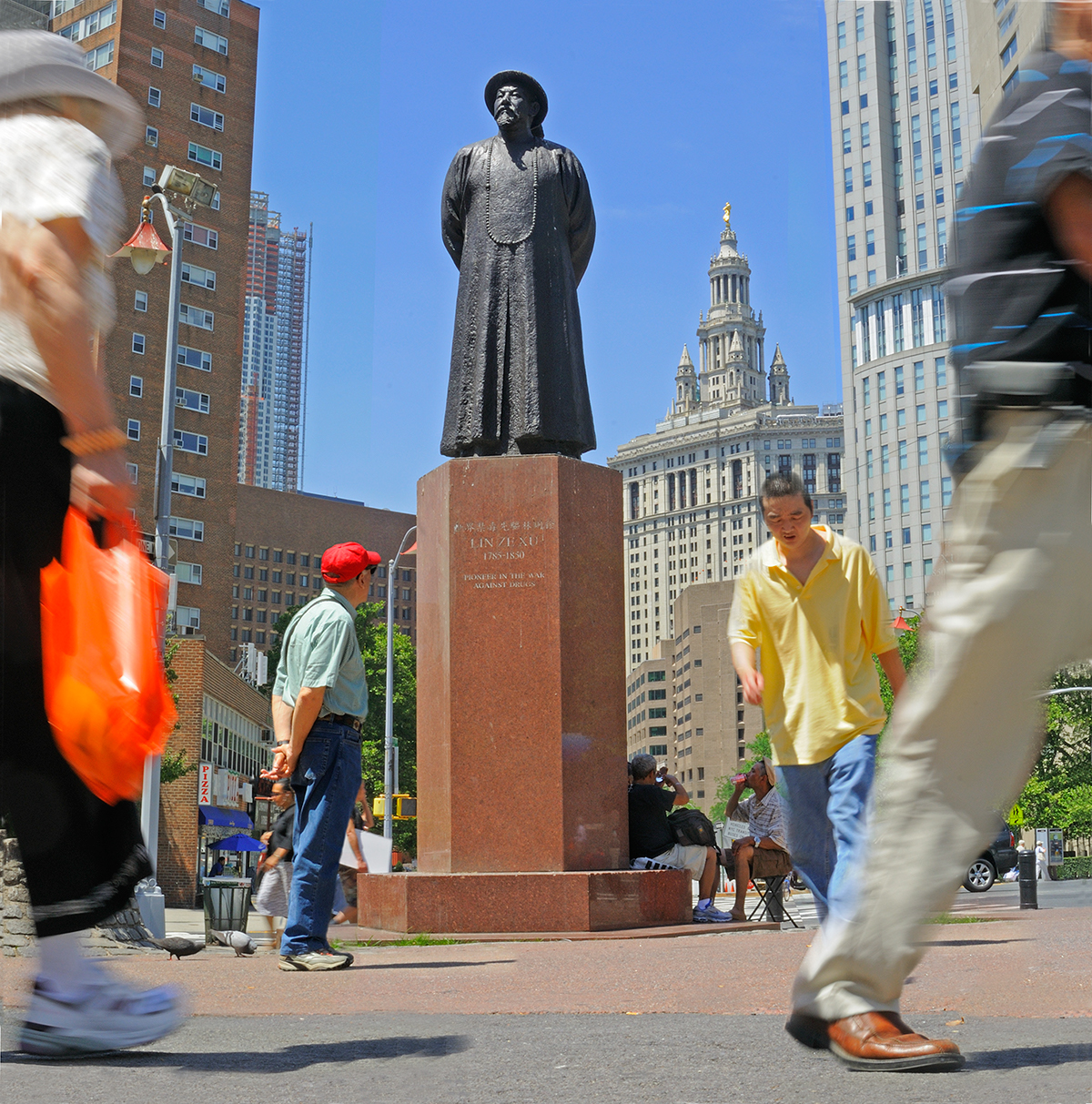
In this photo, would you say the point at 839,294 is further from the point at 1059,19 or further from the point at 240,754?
the point at 240,754

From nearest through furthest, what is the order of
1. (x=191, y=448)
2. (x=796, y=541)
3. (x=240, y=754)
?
1. (x=796, y=541)
2. (x=240, y=754)
3. (x=191, y=448)

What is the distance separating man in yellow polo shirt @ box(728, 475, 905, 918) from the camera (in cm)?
402

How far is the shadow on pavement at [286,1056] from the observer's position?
2.75 metres

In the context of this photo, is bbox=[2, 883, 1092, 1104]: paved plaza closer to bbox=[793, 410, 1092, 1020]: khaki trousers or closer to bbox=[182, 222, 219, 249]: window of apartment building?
bbox=[793, 410, 1092, 1020]: khaki trousers

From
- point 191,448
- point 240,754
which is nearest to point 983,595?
point 240,754

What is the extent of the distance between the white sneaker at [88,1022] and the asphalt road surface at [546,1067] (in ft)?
0.15

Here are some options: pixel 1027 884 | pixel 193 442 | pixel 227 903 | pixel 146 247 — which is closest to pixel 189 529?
pixel 193 442

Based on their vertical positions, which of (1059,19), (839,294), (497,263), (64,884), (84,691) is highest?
(497,263)

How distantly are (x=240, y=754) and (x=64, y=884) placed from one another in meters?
56.4

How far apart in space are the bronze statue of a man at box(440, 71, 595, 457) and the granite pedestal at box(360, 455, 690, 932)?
2.72ft

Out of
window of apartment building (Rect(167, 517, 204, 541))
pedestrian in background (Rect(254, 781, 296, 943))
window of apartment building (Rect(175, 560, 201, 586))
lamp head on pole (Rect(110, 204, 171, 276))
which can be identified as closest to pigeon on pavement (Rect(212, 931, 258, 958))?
pedestrian in background (Rect(254, 781, 296, 943))

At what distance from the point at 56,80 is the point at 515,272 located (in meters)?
7.43

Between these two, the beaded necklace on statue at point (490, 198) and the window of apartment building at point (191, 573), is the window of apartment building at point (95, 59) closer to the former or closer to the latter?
the beaded necklace on statue at point (490, 198)

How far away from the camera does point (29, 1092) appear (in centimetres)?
240
